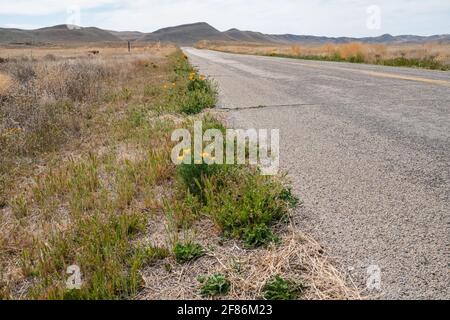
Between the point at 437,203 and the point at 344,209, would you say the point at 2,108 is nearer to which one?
the point at 344,209

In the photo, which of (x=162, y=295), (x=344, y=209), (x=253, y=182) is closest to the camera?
(x=162, y=295)

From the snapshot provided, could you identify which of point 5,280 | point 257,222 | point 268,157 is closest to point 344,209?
point 257,222

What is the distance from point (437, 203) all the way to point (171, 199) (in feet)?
7.69

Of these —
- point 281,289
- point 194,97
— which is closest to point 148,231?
point 281,289

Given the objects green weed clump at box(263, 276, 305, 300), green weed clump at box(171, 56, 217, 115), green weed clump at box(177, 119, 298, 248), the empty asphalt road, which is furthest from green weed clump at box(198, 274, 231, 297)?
green weed clump at box(171, 56, 217, 115)

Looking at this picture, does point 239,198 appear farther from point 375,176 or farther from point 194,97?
point 194,97

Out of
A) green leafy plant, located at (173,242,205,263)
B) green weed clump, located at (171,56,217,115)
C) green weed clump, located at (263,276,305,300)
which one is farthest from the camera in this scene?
green weed clump, located at (171,56,217,115)

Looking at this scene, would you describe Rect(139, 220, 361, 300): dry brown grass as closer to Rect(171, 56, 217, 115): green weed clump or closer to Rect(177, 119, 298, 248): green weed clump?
Rect(177, 119, 298, 248): green weed clump

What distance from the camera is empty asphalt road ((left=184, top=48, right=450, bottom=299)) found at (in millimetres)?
2393

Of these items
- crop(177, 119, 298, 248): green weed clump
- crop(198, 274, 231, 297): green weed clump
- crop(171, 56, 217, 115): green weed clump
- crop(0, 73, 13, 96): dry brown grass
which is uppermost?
crop(0, 73, 13, 96): dry brown grass

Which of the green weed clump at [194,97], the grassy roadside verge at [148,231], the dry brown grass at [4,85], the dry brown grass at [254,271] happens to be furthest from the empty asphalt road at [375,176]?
the dry brown grass at [4,85]

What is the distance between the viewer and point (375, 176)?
3.76 meters
